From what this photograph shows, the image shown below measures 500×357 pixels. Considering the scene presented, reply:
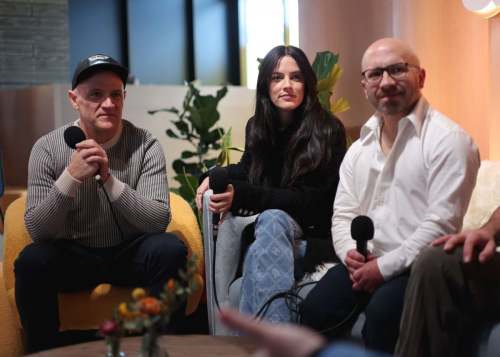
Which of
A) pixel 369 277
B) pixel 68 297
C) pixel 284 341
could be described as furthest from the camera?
pixel 68 297

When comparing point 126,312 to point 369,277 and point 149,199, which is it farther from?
point 149,199

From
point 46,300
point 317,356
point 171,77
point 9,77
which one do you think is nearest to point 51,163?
point 46,300

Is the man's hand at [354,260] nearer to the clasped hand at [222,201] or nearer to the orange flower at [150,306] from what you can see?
the clasped hand at [222,201]

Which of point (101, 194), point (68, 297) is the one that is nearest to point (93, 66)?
point (101, 194)

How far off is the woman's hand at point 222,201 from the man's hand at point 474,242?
0.89 m

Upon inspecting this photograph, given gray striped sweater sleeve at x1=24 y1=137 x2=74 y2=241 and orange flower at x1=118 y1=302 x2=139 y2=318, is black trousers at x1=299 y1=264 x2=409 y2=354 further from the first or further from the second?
gray striped sweater sleeve at x1=24 y1=137 x2=74 y2=241

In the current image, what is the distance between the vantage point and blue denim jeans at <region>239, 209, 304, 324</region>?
6.79 feet

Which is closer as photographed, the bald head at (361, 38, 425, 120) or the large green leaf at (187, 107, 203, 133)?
the bald head at (361, 38, 425, 120)

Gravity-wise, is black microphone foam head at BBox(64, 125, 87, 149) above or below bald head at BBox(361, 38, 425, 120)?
below

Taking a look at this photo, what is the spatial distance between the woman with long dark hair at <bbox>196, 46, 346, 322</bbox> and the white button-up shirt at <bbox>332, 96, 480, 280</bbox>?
0.25 m

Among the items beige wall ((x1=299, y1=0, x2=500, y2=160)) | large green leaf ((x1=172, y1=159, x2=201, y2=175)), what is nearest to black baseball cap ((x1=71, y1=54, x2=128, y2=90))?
beige wall ((x1=299, y1=0, x2=500, y2=160))

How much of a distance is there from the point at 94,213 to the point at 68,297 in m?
0.33

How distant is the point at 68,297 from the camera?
88.7 inches

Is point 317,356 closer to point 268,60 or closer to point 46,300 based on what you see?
point 46,300
